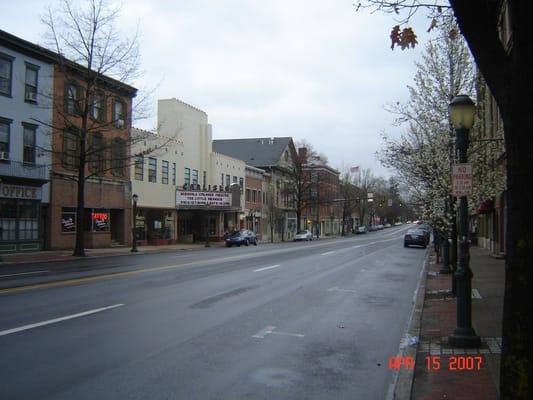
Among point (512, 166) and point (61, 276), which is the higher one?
point (512, 166)

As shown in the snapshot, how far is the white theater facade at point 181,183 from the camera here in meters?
43.6

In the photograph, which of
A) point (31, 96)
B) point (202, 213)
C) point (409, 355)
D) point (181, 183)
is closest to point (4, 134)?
point (31, 96)

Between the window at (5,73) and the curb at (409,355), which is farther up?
the window at (5,73)

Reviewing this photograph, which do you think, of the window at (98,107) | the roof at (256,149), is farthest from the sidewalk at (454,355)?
the roof at (256,149)

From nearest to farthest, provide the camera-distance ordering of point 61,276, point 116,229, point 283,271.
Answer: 1. point 61,276
2. point 283,271
3. point 116,229

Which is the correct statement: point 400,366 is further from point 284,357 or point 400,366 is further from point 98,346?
point 98,346

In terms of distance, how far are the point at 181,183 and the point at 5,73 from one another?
2097 cm

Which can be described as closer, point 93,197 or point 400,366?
point 400,366

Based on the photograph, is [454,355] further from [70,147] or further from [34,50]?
[70,147]

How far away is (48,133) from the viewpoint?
99.6ft

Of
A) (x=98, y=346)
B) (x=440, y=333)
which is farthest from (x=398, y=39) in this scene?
(x=98, y=346)

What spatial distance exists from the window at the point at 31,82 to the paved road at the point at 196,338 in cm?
1813

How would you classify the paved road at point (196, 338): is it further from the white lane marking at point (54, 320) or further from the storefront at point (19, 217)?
the storefront at point (19, 217)

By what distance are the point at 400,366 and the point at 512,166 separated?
147 inches
